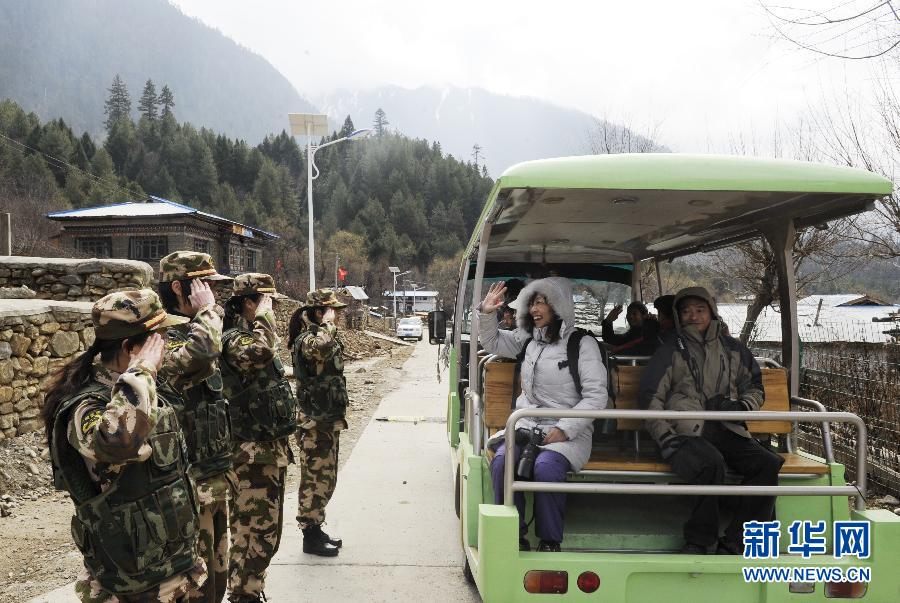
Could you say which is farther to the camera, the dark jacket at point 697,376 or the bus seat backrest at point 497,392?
the bus seat backrest at point 497,392

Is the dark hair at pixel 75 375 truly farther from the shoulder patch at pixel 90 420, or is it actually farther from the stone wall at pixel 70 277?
the stone wall at pixel 70 277

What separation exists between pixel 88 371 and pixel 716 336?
10.6 feet

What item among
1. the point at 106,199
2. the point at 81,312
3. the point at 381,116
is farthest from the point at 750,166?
the point at 381,116

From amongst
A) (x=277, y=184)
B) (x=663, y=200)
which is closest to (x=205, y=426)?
(x=663, y=200)

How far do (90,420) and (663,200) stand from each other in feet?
10.7

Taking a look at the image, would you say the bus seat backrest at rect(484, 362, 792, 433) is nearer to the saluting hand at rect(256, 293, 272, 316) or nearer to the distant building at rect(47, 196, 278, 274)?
the saluting hand at rect(256, 293, 272, 316)

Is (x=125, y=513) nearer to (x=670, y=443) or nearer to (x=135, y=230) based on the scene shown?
(x=670, y=443)

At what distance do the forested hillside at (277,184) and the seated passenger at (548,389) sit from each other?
43.3m

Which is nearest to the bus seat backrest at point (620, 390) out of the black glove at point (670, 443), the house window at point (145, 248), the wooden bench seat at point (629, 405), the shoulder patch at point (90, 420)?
the wooden bench seat at point (629, 405)

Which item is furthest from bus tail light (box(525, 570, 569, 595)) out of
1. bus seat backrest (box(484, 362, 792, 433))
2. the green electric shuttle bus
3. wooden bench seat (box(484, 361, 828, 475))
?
bus seat backrest (box(484, 362, 792, 433))

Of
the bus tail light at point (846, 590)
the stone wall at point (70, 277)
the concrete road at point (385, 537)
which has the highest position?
Answer: the stone wall at point (70, 277)

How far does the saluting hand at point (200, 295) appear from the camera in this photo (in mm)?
3416

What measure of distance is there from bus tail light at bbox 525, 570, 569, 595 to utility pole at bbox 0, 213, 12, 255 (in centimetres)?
1158

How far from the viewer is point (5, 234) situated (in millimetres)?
11641
